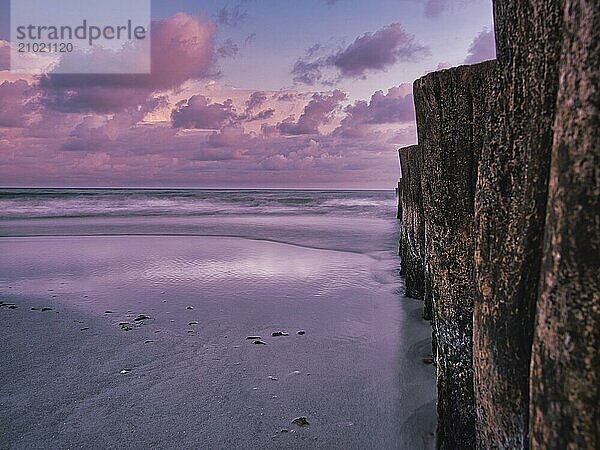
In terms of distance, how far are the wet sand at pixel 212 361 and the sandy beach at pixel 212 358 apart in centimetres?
1

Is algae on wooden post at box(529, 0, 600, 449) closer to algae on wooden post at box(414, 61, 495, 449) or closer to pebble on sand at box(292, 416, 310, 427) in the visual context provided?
algae on wooden post at box(414, 61, 495, 449)

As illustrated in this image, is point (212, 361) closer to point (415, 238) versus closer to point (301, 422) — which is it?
point (301, 422)

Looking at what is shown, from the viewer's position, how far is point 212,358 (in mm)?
4141

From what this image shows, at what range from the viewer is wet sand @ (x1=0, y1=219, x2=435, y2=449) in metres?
2.98

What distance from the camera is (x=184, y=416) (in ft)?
10.3

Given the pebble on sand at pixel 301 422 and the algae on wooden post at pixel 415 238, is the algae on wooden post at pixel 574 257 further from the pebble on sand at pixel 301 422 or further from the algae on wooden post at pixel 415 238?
the algae on wooden post at pixel 415 238

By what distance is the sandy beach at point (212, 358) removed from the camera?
2990 millimetres

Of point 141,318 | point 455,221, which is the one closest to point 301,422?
point 455,221

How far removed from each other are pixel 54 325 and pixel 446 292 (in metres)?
4.08

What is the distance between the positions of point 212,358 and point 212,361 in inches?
3.1

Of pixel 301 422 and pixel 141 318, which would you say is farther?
pixel 141 318

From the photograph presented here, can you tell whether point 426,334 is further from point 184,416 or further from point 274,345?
point 184,416

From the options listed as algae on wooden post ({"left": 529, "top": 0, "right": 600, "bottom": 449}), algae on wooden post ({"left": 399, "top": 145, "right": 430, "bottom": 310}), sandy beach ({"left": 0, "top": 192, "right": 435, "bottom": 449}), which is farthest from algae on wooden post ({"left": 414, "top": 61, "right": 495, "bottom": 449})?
Answer: algae on wooden post ({"left": 399, "top": 145, "right": 430, "bottom": 310})

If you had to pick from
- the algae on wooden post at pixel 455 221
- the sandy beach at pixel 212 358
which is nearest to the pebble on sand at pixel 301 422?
the sandy beach at pixel 212 358
